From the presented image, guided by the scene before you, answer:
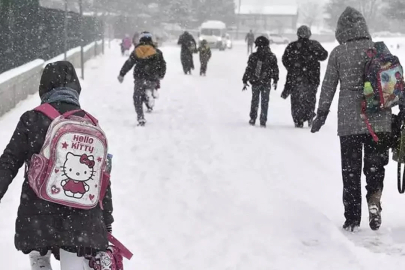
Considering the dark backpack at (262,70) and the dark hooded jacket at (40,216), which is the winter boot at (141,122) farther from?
the dark hooded jacket at (40,216)

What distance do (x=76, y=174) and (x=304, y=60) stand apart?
8828 millimetres

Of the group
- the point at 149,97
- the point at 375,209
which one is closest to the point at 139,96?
the point at 149,97

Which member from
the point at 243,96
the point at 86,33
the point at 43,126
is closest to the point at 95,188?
the point at 43,126

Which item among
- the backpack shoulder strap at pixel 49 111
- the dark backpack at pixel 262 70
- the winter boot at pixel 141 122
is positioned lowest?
the winter boot at pixel 141 122

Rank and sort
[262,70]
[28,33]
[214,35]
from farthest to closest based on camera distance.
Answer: [214,35], [28,33], [262,70]

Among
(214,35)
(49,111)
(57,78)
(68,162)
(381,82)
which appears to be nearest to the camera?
(68,162)

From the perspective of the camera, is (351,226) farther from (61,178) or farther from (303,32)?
(303,32)

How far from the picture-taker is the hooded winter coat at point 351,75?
5637 millimetres

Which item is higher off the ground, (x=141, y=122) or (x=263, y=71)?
(x=263, y=71)

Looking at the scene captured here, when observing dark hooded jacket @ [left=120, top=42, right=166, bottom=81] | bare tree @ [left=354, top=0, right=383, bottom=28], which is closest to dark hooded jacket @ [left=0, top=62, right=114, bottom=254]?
dark hooded jacket @ [left=120, top=42, right=166, bottom=81]

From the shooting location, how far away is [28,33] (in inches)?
611

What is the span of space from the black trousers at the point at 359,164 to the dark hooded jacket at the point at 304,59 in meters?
5.83

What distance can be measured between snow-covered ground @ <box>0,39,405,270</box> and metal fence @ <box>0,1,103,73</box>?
1.21 m

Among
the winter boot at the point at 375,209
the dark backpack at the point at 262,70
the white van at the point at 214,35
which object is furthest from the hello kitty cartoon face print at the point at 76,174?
the white van at the point at 214,35
